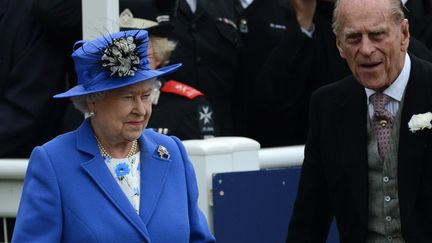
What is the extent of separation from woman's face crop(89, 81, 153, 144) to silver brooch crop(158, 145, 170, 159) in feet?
0.60

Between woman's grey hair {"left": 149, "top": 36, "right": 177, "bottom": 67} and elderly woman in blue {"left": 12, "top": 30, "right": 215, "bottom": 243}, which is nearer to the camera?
elderly woman in blue {"left": 12, "top": 30, "right": 215, "bottom": 243}

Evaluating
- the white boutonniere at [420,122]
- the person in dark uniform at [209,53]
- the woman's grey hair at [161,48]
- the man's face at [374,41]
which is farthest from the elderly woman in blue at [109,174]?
the person in dark uniform at [209,53]

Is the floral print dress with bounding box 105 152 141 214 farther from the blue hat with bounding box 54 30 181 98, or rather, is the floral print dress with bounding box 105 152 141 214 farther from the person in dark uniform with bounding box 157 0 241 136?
the person in dark uniform with bounding box 157 0 241 136

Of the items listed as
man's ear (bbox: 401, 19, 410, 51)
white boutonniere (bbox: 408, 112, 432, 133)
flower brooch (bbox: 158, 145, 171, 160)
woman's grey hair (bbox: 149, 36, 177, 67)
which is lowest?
flower brooch (bbox: 158, 145, 171, 160)

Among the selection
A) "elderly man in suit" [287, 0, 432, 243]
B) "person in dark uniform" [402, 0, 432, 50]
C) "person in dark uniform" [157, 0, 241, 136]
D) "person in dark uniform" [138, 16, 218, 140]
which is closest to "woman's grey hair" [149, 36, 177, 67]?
"person in dark uniform" [138, 16, 218, 140]

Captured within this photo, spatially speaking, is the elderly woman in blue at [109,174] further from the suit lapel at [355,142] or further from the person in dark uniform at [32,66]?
the person in dark uniform at [32,66]

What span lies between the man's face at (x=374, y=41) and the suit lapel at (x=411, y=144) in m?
0.10

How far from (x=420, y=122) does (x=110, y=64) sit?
1.17 metres

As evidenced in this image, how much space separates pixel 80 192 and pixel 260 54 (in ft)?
9.49

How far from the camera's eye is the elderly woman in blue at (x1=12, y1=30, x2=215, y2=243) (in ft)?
14.6

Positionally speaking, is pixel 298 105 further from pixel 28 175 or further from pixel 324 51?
pixel 28 175

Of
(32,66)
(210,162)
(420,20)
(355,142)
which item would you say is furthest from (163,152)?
(420,20)

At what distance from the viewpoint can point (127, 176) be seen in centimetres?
459

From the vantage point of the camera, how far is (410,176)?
4.66 meters
